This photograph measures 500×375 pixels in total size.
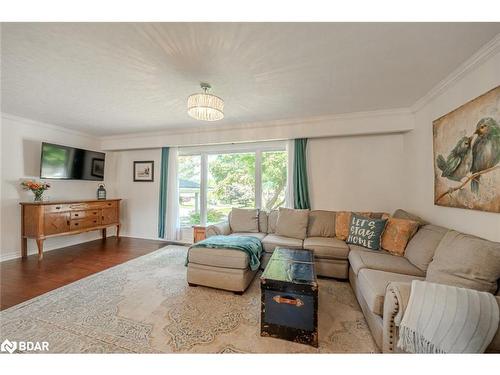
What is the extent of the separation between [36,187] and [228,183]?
3295mm

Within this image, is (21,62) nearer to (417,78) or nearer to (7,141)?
(7,141)

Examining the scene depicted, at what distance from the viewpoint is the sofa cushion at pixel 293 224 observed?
9.67 ft

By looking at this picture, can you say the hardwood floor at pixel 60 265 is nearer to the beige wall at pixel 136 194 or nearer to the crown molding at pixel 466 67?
the beige wall at pixel 136 194

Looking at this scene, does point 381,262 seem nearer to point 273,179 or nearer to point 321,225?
point 321,225

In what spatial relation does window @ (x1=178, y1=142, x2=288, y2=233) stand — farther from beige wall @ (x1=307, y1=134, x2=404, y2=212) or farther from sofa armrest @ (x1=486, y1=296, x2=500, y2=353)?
sofa armrest @ (x1=486, y1=296, x2=500, y2=353)

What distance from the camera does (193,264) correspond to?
2.31 meters

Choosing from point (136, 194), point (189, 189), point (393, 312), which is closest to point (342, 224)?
point (393, 312)

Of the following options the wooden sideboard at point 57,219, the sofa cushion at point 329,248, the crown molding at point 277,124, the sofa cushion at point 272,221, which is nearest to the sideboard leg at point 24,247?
the wooden sideboard at point 57,219

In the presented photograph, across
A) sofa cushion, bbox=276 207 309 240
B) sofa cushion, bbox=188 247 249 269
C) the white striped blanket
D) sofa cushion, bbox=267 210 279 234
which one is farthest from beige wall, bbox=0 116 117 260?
the white striped blanket

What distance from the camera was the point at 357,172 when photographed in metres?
3.30

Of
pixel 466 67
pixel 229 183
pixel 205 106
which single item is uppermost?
pixel 466 67

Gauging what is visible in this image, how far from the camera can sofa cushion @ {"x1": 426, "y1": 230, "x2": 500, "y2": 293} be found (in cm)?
121

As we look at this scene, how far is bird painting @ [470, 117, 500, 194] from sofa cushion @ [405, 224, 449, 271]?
1.62ft
